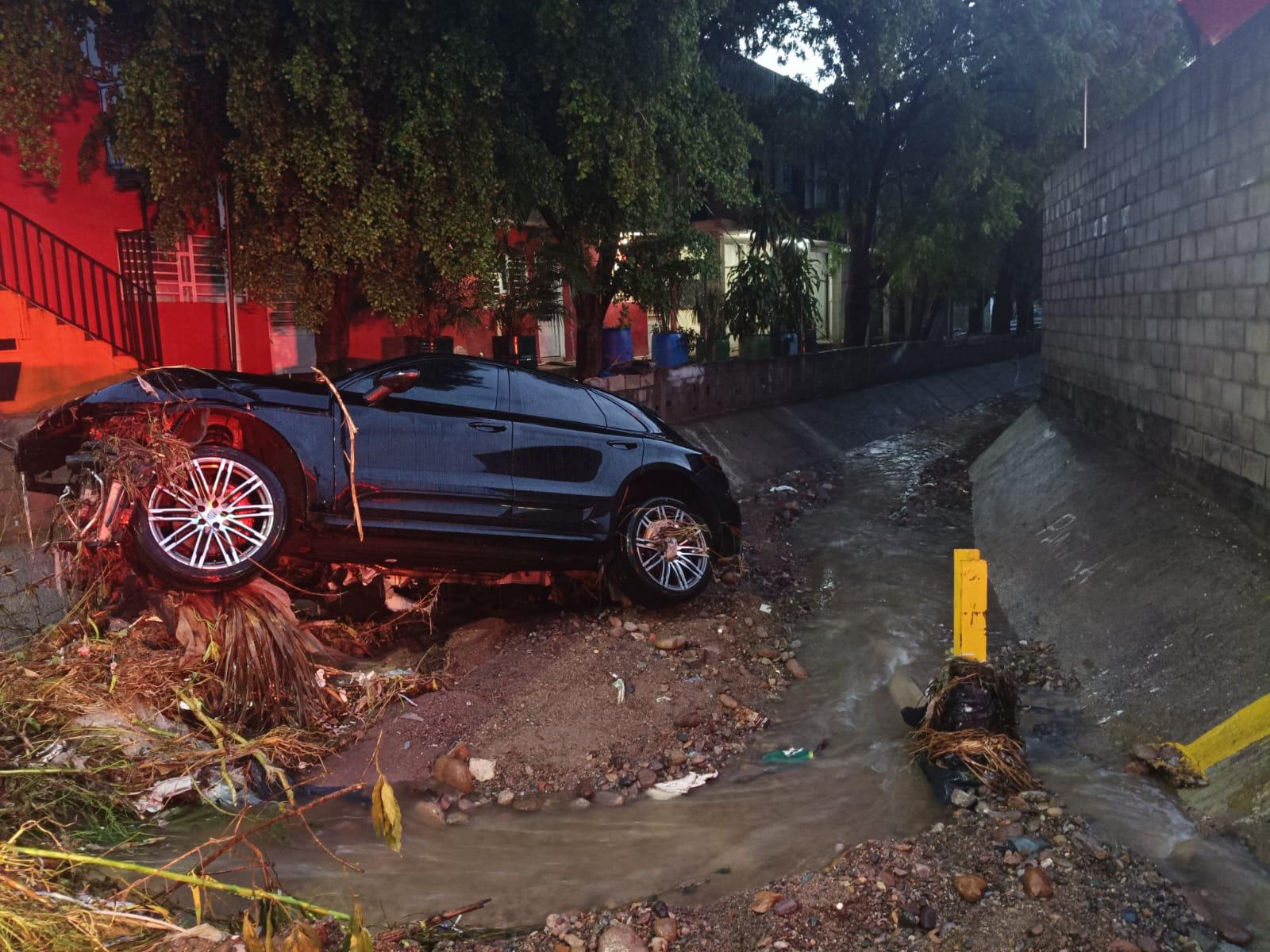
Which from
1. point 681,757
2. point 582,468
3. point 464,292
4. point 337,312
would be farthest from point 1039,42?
point 681,757

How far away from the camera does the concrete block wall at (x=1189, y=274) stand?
6734mm

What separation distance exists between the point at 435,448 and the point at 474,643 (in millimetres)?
1419

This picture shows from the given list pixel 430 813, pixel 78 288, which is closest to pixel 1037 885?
pixel 430 813

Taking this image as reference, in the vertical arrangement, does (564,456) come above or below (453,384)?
below

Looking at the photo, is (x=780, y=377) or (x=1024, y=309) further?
(x=1024, y=309)

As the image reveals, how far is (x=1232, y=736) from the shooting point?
16.1 feet

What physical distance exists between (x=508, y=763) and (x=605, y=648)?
4.62ft

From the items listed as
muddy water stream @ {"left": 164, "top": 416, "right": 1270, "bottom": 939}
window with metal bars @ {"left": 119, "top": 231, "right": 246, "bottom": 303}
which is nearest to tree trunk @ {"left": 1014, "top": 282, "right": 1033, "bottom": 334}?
window with metal bars @ {"left": 119, "top": 231, "right": 246, "bottom": 303}

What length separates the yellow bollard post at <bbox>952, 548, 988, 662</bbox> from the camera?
539 cm

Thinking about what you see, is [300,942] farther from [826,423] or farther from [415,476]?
[826,423]

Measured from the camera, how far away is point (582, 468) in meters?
7.04

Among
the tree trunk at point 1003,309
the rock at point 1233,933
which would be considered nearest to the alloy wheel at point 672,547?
the rock at point 1233,933

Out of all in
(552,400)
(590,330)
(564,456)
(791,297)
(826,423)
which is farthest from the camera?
(791,297)

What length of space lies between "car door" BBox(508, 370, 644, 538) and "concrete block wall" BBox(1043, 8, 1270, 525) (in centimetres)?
425
